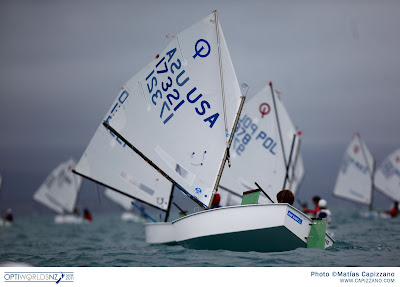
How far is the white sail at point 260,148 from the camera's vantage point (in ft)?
56.9

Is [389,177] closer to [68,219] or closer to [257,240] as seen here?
[68,219]

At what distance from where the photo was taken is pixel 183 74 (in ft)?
37.3

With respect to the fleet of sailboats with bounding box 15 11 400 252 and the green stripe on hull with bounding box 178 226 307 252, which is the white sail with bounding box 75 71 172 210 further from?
the green stripe on hull with bounding box 178 226 307 252

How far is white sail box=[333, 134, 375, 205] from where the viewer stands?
99.5 feet

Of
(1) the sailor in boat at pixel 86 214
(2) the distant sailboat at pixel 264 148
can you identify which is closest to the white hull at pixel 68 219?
(1) the sailor in boat at pixel 86 214

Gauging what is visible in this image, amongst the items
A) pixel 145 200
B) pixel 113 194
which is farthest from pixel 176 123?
pixel 113 194

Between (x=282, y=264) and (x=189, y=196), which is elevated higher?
(x=189, y=196)

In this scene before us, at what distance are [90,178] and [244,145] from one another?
5.66m

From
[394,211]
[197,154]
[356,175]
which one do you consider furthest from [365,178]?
[197,154]

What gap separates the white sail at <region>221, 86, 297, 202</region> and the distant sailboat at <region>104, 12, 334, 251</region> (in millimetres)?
5767

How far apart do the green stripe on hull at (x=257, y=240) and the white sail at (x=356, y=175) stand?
2134 centimetres
